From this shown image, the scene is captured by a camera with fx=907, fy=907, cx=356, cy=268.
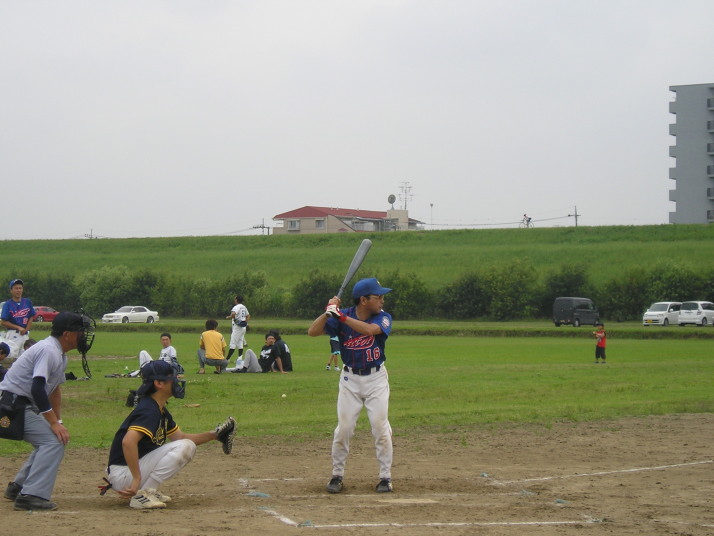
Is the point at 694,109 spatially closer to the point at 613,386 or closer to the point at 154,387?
the point at 613,386

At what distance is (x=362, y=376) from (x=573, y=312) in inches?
1979

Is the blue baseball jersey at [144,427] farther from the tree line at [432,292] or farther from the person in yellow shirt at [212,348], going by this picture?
the tree line at [432,292]

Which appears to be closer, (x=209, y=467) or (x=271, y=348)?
(x=209, y=467)

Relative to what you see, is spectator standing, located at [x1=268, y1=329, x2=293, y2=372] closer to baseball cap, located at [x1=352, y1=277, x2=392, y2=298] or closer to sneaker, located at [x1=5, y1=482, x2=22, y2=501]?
baseball cap, located at [x1=352, y1=277, x2=392, y2=298]

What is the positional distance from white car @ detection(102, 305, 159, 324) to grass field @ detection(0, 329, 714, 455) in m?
36.9

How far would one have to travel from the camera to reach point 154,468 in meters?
8.26

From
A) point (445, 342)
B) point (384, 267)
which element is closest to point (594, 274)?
point (384, 267)

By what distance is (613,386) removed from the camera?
20.3m

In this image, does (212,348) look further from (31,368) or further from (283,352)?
(31,368)

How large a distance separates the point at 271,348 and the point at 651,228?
255ft

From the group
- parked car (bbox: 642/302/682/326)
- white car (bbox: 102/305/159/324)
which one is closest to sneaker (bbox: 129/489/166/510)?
parked car (bbox: 642/302/682/326)

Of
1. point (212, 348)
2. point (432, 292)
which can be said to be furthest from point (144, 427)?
point (432, 292)

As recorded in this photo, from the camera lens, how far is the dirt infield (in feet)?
24.6

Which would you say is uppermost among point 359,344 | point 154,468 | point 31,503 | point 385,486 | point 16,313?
point 16,313
